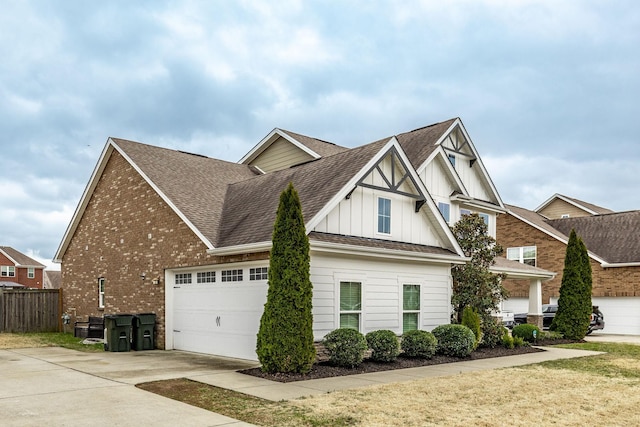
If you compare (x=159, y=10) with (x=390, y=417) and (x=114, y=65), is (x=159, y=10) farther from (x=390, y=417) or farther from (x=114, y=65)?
(x=390, y=417)

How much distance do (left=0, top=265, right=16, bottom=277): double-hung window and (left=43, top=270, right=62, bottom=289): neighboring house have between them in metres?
11.3

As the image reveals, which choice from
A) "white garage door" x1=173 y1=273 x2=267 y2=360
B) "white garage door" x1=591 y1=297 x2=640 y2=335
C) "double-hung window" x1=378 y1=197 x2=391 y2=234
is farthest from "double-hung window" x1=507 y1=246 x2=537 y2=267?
"white garage door" x1=173 y1=273 x2=267 y2=360

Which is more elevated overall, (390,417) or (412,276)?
(412,276)

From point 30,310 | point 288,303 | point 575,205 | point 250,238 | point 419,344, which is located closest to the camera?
point 288,303

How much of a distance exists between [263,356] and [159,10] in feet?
33.8

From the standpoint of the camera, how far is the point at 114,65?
1928cm

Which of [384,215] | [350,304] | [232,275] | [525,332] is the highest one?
[384,215]

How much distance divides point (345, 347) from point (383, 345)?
1453mm

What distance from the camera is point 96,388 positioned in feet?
34.9

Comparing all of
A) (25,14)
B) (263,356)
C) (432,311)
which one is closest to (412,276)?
(432,311)

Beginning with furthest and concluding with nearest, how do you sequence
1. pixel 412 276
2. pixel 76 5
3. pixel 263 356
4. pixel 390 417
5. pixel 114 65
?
pixel 114 65 < pixel 412 276 < pixel 76 5 < pixel 263 356 < pixel 390 417

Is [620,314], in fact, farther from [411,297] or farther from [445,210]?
[411,297]

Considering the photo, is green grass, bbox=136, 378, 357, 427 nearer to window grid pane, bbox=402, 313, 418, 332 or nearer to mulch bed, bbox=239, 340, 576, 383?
mulch bed, bbox=239, 340, 576, 383

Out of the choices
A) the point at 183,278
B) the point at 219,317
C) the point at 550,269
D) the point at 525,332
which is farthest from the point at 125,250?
the point at 550,269
